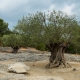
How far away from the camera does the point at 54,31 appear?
21594 mm

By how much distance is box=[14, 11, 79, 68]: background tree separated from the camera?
71.2 feet

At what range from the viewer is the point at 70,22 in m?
22.3

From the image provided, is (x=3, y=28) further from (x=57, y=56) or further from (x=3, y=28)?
(x=57, y=56)

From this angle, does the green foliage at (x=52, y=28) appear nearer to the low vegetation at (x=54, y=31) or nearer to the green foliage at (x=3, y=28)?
the low vegetation at (x=54, y=31)

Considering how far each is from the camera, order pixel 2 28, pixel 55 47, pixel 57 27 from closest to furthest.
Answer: pixel 57 27 → pixel 55 47 → pixel 2 28

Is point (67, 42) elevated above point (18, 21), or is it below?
below

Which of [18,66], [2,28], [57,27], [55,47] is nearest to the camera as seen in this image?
[18,66]

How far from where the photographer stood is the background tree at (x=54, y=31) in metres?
21.7

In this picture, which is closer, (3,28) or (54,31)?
(54,31)

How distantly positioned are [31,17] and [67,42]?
4.90 metres

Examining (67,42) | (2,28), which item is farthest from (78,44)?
(2,28)

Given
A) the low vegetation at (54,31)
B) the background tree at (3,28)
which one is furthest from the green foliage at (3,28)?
the low vegetation at (54,31)

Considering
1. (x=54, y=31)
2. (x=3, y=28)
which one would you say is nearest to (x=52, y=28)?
(x=54, y=31)

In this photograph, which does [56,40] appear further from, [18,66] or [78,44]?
[18,66]
